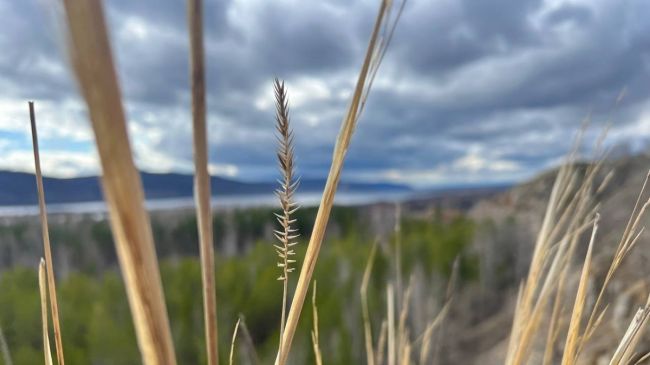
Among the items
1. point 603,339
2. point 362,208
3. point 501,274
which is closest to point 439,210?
point 362,208

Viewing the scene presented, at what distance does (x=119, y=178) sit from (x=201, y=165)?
0.09 feet

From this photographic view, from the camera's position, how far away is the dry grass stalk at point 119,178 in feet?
0.26

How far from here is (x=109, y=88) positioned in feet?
0.28

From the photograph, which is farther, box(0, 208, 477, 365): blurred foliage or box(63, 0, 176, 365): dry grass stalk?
box(0, 208, 477, 365): blurred foliage

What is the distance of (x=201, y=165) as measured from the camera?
0.38 ft

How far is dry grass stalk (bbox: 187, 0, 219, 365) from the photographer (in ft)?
0.33

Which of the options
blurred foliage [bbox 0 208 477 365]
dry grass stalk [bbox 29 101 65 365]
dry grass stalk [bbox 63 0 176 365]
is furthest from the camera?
blurred foliage [bbox 0 208 477 365]

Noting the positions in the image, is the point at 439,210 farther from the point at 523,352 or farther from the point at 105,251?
the point at 523,352

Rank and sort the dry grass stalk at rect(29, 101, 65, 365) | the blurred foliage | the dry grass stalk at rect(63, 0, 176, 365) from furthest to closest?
the blurred foliage, the dry grass stalk at rect(29, 101, 65, 365), the dry grass stalk at rect(63, 0, 176, 365)

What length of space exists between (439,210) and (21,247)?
161 inches

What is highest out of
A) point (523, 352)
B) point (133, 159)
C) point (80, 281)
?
point (133, 159)

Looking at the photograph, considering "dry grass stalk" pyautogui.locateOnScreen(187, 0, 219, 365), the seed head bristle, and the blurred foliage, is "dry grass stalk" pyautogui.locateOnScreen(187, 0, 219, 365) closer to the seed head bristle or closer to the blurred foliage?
the seed head bristle

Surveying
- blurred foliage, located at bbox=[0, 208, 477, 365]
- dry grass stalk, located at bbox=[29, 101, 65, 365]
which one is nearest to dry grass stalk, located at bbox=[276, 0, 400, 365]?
dry grass stalk, located at bbox=[29, 101, 65, 365]

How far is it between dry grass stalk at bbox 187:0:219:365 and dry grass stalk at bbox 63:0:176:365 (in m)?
0.02
